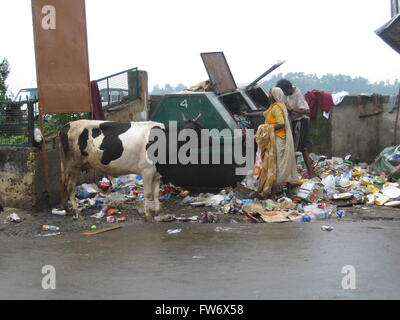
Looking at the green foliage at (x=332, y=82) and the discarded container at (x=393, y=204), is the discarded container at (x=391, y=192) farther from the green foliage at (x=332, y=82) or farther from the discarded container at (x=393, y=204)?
the green foliage at (x=332, y=82)

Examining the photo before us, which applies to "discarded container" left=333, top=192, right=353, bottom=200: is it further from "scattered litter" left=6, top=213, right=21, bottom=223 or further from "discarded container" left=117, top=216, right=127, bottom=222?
"scattered litter" left=6, top=213, right=21, bottom=223

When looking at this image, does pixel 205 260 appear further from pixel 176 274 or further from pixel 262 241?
pixel 262 241

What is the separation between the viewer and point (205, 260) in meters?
5.53

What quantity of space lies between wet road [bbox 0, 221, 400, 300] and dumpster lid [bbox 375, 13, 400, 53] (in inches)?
112

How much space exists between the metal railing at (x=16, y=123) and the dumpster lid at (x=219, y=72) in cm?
302

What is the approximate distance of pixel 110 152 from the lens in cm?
798

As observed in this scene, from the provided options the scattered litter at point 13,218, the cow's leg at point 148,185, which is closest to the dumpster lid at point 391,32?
the cow's leg at point 148,185

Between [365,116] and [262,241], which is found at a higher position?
[365,116]

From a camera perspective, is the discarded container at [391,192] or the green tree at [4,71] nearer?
the discarded container at [391,192]

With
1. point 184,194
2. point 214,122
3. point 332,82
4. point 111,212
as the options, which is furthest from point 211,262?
point 332,82

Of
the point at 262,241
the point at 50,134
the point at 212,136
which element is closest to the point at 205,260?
the point at 262,241

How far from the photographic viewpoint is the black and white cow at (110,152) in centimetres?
785

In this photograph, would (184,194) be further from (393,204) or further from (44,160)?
(393,204)

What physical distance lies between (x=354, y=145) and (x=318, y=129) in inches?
33.1
